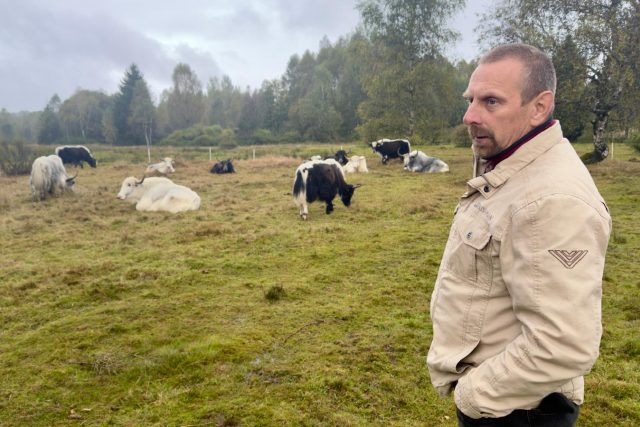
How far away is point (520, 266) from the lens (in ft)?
4.39

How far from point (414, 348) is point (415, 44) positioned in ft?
80.5

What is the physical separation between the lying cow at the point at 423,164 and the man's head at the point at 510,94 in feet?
55.2

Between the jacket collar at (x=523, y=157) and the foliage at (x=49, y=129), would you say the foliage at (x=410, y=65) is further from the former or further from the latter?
the foliage at (x=49, y=129)

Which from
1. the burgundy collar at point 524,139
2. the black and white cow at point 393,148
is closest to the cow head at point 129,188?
the burgundy collar at point 524,139

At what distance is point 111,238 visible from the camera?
28.1 feet

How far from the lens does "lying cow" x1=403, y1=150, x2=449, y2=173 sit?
1791 cm

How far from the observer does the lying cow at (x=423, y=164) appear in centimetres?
1791

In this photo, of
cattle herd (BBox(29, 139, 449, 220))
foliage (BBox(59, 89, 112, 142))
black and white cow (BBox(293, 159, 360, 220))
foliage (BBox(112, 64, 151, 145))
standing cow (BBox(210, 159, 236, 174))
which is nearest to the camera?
black and white cow (BBox(293, 159, 360, 220))

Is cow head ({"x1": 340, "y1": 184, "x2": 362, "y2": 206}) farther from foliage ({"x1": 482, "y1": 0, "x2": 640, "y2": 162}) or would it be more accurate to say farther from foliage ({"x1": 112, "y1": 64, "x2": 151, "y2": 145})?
foliage ({"x1": 112, "y1": 64, "x2": 151, "y2": 145})

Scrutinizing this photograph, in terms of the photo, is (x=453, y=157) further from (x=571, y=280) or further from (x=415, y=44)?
(x=571, y=280)

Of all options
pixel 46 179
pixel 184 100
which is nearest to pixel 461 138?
pixel 46 179

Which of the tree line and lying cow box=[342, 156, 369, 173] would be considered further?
lying cow box=[342, 156, 369, 173]

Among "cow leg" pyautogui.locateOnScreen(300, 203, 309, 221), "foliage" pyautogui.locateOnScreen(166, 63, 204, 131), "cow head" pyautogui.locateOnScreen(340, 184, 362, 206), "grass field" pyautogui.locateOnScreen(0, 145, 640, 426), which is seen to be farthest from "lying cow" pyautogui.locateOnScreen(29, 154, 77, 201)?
"foliage" pyautogui.locateOnScreen(166, 63, 204, 131)

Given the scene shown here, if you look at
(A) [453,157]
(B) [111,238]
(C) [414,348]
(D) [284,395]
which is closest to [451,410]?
(C) [414,348]
